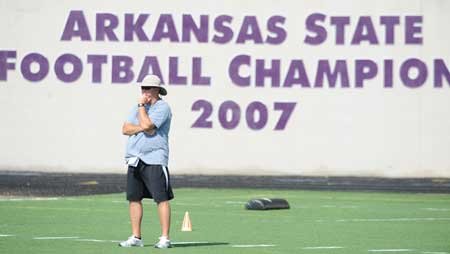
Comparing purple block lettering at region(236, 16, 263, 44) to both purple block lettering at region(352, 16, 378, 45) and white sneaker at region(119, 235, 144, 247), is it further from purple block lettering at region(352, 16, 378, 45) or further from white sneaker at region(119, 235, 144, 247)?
white sneaker at region(119, 235, 144, 247)

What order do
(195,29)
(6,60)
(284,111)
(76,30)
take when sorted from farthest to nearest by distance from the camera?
(6,60)
(76,30)
(195,29)
(284,111)

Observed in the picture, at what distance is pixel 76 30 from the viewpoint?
30.0 m

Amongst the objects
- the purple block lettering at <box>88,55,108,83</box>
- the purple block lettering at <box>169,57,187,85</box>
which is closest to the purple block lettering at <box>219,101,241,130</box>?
the purple block lettering at <box>169,57,187,85</box>

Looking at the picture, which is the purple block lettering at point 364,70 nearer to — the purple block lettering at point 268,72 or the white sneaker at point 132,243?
the purple block lettering at point 268,72

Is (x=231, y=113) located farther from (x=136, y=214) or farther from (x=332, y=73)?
(x=136, y=214)

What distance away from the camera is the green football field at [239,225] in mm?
15734

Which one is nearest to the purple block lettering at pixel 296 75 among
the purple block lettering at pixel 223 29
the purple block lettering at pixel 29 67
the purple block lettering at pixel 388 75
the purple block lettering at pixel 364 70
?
the purple block lettering at pixel 364 70

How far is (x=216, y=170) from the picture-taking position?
2992 cm

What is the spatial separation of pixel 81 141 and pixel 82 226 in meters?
11.9

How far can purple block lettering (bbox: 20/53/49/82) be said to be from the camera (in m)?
30.1

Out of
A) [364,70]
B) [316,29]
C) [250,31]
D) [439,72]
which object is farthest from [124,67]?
[439,72]

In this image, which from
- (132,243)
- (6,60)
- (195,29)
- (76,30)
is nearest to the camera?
(132,243)

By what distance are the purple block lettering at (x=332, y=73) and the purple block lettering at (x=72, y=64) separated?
4994 mm

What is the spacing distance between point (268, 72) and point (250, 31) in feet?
3.07
